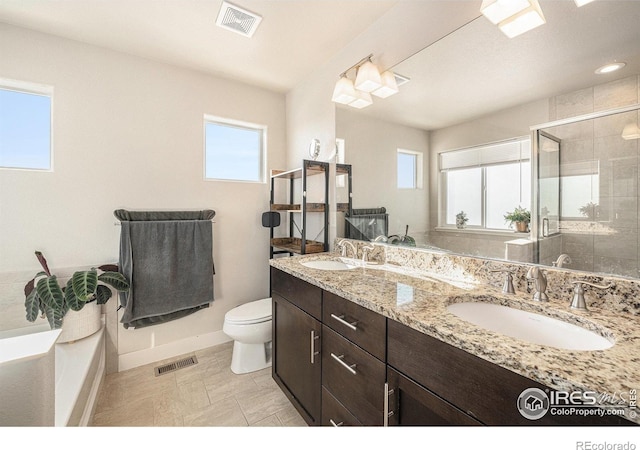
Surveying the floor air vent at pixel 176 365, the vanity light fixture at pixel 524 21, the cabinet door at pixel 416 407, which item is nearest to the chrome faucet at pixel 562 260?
the cabinet door at pixel 416 407

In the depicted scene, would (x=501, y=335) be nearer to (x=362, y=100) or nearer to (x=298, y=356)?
(x=298, y=356)

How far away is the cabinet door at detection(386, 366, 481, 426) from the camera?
0.71 meters

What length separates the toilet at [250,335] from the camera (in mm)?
1864

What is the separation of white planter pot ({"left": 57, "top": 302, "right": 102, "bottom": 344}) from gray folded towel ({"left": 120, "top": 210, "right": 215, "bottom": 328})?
16cm

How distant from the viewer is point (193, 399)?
167 cm

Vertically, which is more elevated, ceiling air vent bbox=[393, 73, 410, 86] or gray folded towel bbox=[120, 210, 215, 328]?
ceiling air vent bbox=[393, 73, 410, 86]

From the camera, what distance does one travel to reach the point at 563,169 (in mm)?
967

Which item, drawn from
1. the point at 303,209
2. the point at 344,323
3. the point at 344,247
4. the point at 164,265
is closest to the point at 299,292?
the point at 344,323

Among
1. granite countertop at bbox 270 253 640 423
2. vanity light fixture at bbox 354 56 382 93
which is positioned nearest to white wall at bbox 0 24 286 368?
vanity light fixture at bbox 354 56 382 93

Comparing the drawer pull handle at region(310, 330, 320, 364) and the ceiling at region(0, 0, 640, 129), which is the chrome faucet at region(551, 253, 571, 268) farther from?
the drawer pull handle at region(310, 330, 320, 364)

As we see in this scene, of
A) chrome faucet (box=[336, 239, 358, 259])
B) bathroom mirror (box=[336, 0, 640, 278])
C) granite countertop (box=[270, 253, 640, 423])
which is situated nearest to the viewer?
granite countertop (box=[270, 253, 640, 423])

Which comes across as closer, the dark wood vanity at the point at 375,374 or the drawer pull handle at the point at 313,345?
the dark wood vanity at the point at 375,374

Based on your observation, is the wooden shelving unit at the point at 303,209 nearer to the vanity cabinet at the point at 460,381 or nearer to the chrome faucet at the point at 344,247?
the chrome faucet at the point at 344,247

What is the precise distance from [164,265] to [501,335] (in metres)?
2.20
